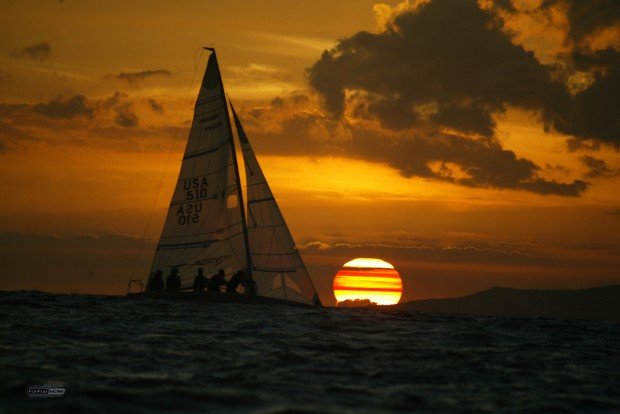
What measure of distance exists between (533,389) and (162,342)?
34.4 ft

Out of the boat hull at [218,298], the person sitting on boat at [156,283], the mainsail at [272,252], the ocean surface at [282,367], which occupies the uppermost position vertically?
the mainsail at [272,252]

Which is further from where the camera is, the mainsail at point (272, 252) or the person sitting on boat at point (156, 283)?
the person sitting on boat at point (156, 283)

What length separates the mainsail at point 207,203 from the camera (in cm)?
4097

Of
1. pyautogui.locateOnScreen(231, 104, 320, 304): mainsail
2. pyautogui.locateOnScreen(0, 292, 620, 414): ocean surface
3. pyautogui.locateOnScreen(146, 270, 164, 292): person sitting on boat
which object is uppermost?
pyautogui.locateOnScreen(231, 104, 320, 304): mainsail

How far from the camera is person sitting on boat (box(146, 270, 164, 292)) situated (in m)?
41.1

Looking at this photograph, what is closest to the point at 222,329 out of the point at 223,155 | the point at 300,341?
the point at 300,341

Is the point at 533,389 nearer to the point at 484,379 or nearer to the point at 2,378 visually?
the point at 484,379

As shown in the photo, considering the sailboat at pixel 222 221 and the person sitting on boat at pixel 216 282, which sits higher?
the sailboat at pixel 222 221

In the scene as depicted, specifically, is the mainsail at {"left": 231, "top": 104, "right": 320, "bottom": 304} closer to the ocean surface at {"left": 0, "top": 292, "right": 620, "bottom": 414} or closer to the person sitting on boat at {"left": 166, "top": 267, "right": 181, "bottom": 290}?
the person sitting on boat at {"left": 166, "top": 267, "right": 181, "bottom": 290}

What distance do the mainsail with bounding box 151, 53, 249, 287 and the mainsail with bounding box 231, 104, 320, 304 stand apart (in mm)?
642

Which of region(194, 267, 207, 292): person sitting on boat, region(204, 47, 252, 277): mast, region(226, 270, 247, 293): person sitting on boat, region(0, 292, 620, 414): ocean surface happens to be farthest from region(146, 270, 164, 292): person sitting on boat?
region(0, 292, 620, 414): ocean surface

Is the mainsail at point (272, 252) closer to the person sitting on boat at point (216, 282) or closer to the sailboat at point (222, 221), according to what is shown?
the sailboat at point (222, 221)

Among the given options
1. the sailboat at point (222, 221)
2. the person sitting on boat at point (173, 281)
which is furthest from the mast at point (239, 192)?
Answer: the person sitting on boat at point (173, 281)

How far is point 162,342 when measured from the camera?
22.8 m
